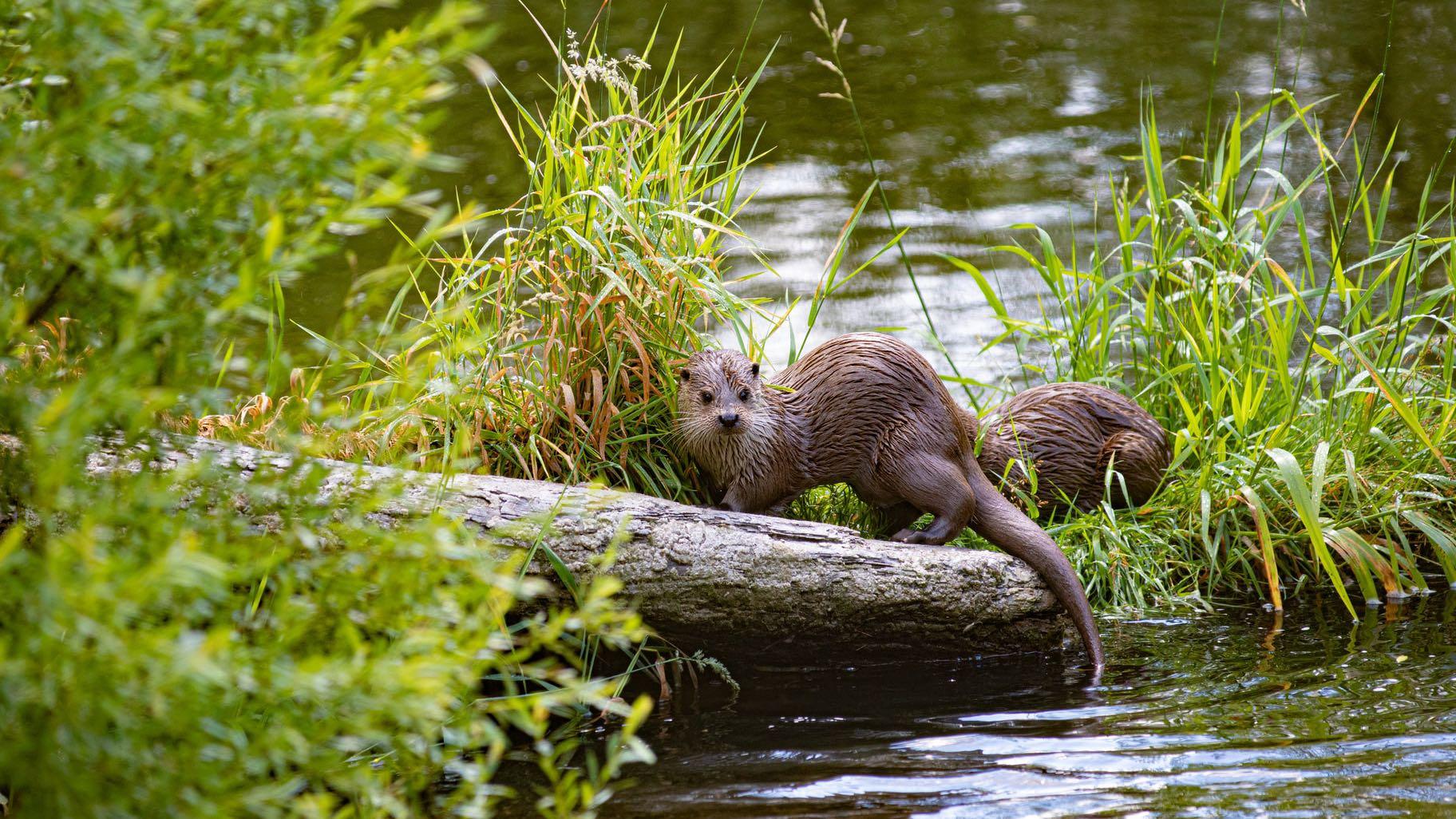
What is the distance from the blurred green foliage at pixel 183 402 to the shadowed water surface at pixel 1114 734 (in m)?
0.96

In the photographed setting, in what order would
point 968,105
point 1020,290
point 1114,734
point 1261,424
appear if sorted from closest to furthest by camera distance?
1. point 1114,734
2. point 1261,424
3. point 1020,290
4. point 968,105

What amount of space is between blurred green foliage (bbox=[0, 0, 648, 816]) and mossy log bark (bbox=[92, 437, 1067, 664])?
1.19 m

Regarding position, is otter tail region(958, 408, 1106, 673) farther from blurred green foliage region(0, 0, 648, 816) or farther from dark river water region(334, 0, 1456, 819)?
blurred green foliage region(0, 0, 648, 816)

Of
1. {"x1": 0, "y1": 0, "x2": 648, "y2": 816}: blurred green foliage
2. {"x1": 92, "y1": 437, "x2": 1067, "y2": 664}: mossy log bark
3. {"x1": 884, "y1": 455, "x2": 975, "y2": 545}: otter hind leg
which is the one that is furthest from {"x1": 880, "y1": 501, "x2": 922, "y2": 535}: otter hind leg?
{"x1": 0, "y1": 0, "x2": 648, "y2": 816}: blurred green foliage

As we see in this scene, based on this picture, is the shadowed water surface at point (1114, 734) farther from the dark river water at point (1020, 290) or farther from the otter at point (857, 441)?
the otter at point (857, 441)

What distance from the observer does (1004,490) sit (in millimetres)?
3707

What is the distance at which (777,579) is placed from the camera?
3.02 metres

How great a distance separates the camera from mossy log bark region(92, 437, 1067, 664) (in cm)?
296

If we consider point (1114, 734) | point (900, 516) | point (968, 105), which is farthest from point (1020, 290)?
point (1114, 734)

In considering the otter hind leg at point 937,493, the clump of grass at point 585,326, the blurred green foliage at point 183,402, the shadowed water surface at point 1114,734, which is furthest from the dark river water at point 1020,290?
the blurred green foliage at point 183,402

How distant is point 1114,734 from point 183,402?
6.40 ft

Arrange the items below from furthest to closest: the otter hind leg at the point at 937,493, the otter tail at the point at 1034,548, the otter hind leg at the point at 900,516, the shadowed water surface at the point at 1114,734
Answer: the otter hind leg at the point at 900,516
the otter hind leg at the point at 937,493
the otter tail at the point at 1034,548
the shadowed water surface at the point at 1114,734

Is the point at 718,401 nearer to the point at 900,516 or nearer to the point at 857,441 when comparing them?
the point at 857,441

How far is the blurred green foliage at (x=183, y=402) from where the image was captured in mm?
1342
